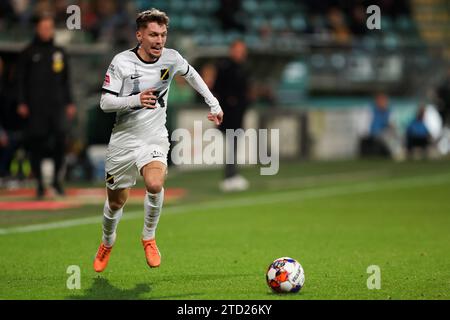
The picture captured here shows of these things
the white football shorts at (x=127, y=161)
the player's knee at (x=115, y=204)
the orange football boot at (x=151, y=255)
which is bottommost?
the orange football boot at (x=151, y=255)

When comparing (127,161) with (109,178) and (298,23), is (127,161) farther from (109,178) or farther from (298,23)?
(298,23)

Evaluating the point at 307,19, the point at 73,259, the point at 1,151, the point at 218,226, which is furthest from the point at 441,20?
the point at 73,259

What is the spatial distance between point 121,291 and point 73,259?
189cm

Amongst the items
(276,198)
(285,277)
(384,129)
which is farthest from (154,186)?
(384,129)

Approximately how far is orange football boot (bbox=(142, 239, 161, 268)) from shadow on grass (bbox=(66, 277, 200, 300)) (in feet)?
1.45

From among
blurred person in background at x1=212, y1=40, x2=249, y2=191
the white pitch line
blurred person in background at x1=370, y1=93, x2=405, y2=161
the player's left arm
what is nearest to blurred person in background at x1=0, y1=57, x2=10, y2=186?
blurred person in background at x1=212, y1=40, x2=249, y2=191

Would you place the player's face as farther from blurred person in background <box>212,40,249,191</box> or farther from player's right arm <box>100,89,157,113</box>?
blurred person in background <box>212,40,249,191</box>

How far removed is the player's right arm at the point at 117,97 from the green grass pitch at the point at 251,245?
1.28 m

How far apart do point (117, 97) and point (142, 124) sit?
384 millimetres

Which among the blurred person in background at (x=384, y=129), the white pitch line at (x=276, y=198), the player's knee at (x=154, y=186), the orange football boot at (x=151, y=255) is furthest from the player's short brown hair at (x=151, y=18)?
the blurred person in background at (x=384, y=129)

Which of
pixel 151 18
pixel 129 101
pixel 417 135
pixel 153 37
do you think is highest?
pixel 151 18

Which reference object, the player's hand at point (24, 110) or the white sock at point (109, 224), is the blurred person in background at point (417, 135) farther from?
the white sock at point (109, 224)

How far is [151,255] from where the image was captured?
8383 millimetres

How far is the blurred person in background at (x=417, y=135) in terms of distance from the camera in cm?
2517
